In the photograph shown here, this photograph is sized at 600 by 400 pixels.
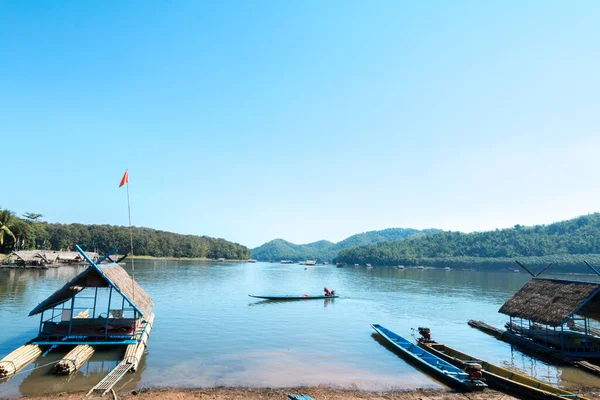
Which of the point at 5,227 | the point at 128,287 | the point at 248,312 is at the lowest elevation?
the point at 248,312

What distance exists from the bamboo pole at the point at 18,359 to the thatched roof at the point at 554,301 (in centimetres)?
3020

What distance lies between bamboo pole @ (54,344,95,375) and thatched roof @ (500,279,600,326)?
2760 centimetres

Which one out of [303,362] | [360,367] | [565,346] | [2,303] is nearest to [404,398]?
[360,367]

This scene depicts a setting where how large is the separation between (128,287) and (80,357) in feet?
16.7

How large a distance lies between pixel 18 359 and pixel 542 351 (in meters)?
31.6

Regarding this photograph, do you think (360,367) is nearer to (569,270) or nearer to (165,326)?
(165,326)

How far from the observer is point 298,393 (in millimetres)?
17734

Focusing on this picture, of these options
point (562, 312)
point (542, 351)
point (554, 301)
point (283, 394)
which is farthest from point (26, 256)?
point (562, 312)

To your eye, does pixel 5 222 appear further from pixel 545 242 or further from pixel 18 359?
pixel 545 242

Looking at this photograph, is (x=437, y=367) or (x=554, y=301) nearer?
(x=437, y=367)

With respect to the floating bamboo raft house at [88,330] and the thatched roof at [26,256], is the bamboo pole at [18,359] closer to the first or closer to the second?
the floating bamboo raft house at [88,330]

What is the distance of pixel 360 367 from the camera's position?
22.8 m

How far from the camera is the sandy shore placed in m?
16.4

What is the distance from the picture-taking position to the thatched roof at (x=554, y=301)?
23.8 metres
